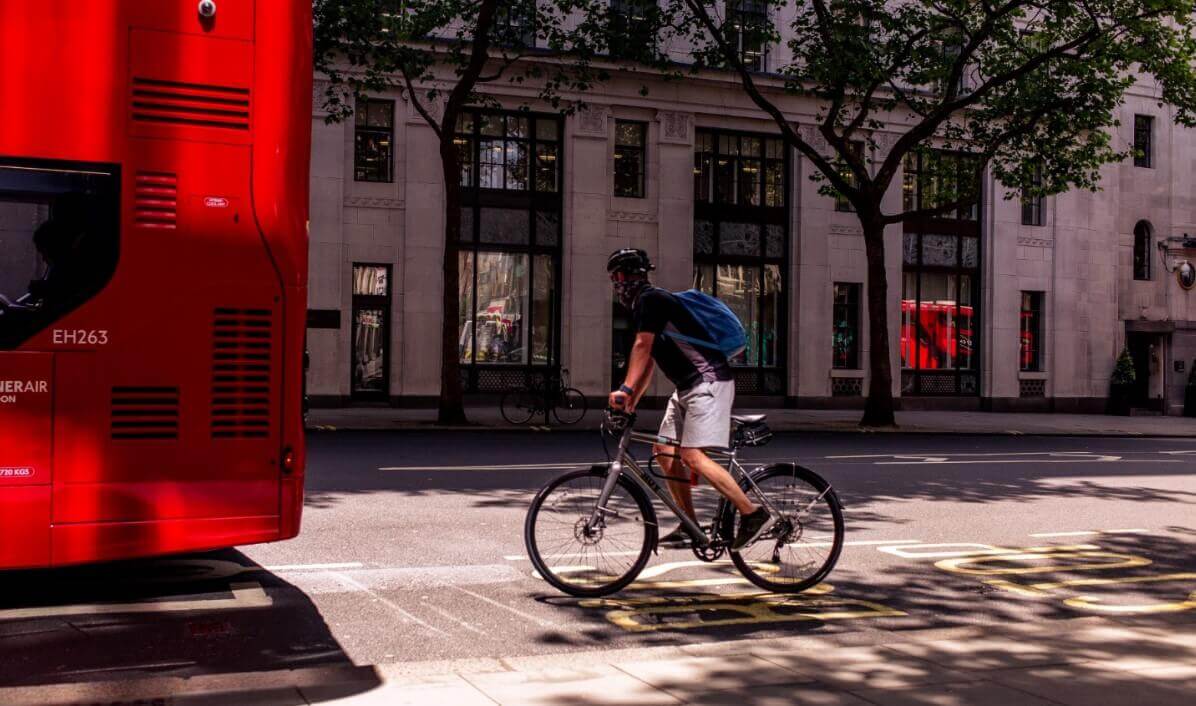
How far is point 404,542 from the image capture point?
8.81 m

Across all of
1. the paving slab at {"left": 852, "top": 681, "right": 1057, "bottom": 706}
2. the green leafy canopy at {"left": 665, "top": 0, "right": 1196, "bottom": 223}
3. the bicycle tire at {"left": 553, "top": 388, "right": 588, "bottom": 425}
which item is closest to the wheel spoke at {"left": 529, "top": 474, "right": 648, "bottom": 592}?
the paving slab at {"left": 852, "top": 681, "right": 1057, "bottom": 706}

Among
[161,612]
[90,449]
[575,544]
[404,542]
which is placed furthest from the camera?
[404,542]

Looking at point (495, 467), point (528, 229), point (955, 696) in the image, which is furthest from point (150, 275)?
point (528, 229)

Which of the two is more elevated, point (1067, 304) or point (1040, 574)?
point (1067, 304)

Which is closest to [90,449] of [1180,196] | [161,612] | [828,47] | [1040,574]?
[161,612]

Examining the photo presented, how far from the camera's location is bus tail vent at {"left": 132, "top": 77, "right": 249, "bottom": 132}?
579 cm

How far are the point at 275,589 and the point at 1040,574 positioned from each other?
500 centimetres

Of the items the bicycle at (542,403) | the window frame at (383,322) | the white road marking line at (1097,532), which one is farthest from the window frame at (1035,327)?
the white road marking line at (1097,532)

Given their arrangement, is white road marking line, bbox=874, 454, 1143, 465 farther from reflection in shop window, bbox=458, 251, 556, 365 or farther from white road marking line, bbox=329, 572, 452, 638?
reflection in shop window, bbox=458, 251, 556, 365

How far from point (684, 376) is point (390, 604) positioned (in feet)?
6.82

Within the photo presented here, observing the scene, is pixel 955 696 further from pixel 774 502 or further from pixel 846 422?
pixel 846 422

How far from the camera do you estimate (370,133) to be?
94.3 feet

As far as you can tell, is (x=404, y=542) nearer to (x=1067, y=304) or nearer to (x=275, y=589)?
(x=275, y=589)

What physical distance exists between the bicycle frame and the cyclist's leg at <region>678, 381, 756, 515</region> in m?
0.10
